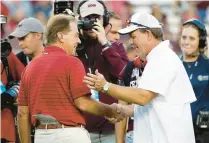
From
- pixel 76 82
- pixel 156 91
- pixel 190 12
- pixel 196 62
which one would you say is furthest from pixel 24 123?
pixel 190 12

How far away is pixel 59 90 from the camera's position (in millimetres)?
5328

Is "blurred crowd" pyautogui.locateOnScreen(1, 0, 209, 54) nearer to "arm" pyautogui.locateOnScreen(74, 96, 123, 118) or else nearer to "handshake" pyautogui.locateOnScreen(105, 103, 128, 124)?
"handshake" pyautogui.locateOnScreen(105, 103, 128, 124)

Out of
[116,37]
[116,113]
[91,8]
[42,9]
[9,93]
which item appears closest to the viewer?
[116,113]

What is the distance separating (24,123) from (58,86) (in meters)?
0.69

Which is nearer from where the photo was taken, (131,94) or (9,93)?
(131,94)

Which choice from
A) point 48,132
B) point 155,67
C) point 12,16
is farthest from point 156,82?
point 12,16

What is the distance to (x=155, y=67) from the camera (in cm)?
531

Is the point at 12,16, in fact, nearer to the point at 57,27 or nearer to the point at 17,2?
the point at 17,2

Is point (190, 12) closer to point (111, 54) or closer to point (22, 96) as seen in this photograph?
point (111, 54)

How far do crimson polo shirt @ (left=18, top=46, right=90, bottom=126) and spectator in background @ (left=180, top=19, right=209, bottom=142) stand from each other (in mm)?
2127

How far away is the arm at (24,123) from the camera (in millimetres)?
5751

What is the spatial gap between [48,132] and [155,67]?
3.41ft

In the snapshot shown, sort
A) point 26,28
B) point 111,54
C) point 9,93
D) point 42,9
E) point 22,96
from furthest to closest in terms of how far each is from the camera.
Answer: point 42,9, point 26,28, point 9,93, point 111,54, point 22,96

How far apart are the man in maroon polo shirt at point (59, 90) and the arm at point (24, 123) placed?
7.0 inches
